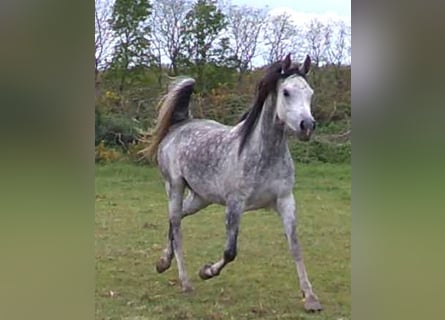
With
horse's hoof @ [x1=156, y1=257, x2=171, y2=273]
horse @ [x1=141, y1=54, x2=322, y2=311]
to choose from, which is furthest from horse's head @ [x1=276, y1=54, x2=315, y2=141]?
horse's hoof @ [x1=156, y1=257, x2=171, y2=273]

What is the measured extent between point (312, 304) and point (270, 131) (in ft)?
1.53

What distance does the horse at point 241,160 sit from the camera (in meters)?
1.70

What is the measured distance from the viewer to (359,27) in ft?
5.06

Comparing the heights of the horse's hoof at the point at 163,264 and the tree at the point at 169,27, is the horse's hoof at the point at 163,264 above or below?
below

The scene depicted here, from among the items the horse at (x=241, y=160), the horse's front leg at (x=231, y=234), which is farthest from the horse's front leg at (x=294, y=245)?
the horse's front leg at (x=231, y=234)

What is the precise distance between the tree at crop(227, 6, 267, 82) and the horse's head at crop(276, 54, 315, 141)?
0.10 meters

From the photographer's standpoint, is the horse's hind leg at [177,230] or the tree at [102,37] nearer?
the tree at [102,37]

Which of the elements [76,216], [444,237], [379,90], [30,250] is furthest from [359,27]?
[30,250]

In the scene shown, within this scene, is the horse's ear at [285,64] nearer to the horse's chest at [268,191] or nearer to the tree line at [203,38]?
the tree line at [203,38]

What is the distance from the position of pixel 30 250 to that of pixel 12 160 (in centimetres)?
20

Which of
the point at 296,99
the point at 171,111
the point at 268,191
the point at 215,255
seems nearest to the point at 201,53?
the point at 171,111

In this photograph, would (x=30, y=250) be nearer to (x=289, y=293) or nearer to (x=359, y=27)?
(x=289, y=293)

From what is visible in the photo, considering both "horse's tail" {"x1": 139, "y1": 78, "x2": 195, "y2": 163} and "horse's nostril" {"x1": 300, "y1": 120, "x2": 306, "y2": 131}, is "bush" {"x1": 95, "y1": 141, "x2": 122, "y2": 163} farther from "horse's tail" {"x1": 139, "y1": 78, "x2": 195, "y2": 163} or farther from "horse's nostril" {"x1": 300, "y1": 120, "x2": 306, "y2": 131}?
"horse's nostril" {"x1": 300, "y1": 120, "x2": 306, "y2": 131}

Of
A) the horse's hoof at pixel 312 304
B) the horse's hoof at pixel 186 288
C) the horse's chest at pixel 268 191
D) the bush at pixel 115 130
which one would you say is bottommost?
the horse's hoof at pixel 312 304
